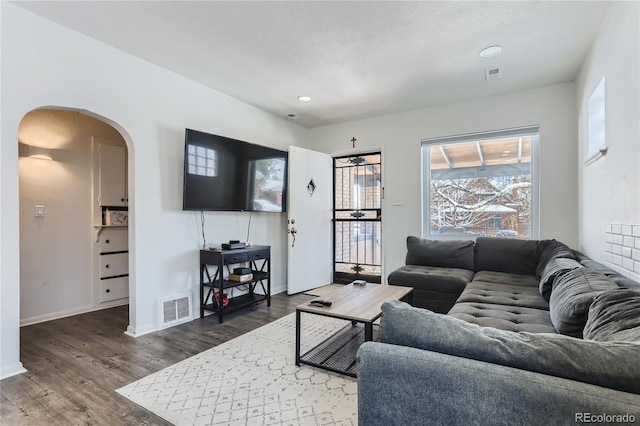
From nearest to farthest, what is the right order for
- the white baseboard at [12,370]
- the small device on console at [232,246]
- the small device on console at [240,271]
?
the white baseboard at [12,370] → the small device on console at [232,246] → the small device on console at [240,271]

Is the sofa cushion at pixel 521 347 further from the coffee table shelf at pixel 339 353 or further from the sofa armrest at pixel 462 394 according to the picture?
the coffee table shelf at pixel 339 353

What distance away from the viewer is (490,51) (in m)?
2.76

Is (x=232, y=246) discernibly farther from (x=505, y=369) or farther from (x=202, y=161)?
(x=505, y=369)

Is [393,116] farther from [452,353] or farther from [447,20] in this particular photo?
[452,353]

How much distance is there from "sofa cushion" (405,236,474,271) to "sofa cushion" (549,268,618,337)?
185 centimetres

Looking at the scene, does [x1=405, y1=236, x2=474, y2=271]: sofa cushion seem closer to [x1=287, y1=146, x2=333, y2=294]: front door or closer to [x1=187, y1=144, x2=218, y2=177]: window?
[x1=287, y1=146, x2=333, y2=294]: front door

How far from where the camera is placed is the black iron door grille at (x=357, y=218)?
4.79 m

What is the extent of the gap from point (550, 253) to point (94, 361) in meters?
3.97

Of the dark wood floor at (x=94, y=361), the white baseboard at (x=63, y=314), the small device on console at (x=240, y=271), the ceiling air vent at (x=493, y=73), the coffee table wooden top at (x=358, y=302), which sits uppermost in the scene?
the ceiling air vent at (x=493, y=73)

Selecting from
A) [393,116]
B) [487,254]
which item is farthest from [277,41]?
[487,254]

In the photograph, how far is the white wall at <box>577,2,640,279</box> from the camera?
69.1 inches

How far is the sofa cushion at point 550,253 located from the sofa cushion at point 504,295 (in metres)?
0.34

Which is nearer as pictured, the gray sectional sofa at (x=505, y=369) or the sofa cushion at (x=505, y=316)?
the gray sectional sofa at (x=505, y=369)

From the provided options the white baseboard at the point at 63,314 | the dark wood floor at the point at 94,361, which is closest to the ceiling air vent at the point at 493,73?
the dark wood floor at the point at 94,361
